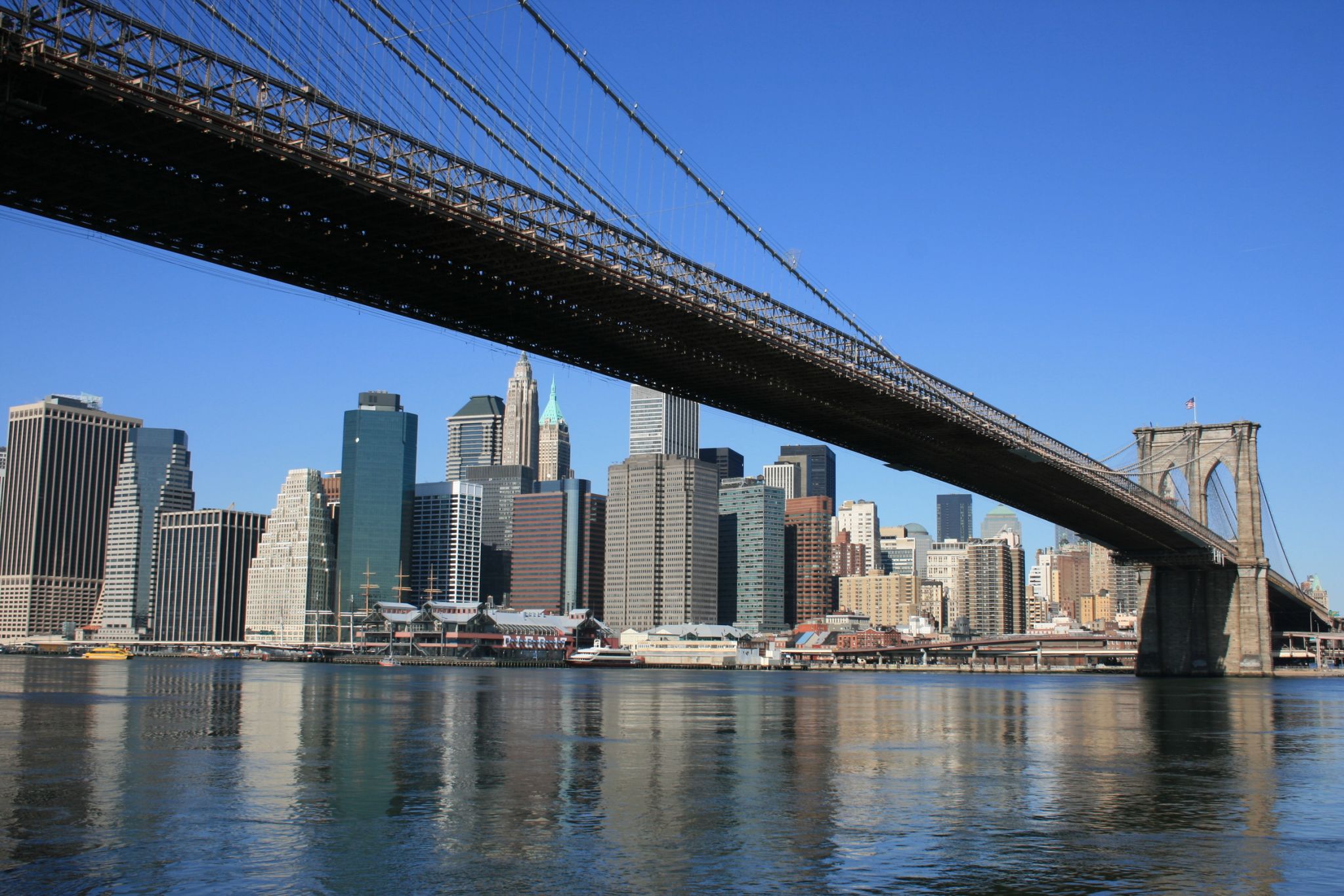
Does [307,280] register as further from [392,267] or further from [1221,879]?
[1221,879]

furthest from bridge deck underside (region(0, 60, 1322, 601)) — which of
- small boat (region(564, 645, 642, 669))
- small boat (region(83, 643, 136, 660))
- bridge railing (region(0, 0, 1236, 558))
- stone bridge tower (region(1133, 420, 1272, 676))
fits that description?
small boat (region(83, 643, 136, 660))

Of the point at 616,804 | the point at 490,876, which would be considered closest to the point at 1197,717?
the point at 616,804

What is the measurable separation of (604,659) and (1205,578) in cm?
7318

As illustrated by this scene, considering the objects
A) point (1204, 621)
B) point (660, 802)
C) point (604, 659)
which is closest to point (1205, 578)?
point (1204, 621)

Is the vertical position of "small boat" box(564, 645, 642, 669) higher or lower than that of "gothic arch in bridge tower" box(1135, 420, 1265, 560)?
lower

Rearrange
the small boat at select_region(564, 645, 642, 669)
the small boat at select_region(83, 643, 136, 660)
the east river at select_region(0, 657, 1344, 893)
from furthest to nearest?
1. the small boat at select_region(83, 643, 136, 660)
2. the small boat at select_region(564, 645, 642, 669)
3. the east river at select_region(0, 657, 1344, 893)

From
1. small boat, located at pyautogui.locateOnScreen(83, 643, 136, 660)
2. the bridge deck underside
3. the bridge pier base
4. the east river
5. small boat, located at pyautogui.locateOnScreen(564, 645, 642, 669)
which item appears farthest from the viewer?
small boat, located at pyautogui.locateOnScreen(83, 643, 136, 660)

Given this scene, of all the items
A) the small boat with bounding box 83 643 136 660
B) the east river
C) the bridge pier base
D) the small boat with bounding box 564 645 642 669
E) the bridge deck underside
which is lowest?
the small boat with bounding box 83 643 136 660

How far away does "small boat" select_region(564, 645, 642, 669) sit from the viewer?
486 feet

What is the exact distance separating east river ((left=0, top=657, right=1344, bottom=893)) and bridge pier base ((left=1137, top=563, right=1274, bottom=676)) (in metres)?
47.1

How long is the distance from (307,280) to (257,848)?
20.7 metres

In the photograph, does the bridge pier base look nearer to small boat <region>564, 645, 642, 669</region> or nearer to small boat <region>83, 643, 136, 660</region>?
small boat <region>564, 645, 642, 669</region>

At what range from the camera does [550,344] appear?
43.6 meters

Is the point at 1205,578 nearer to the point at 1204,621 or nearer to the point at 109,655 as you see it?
the point at 1204,621
